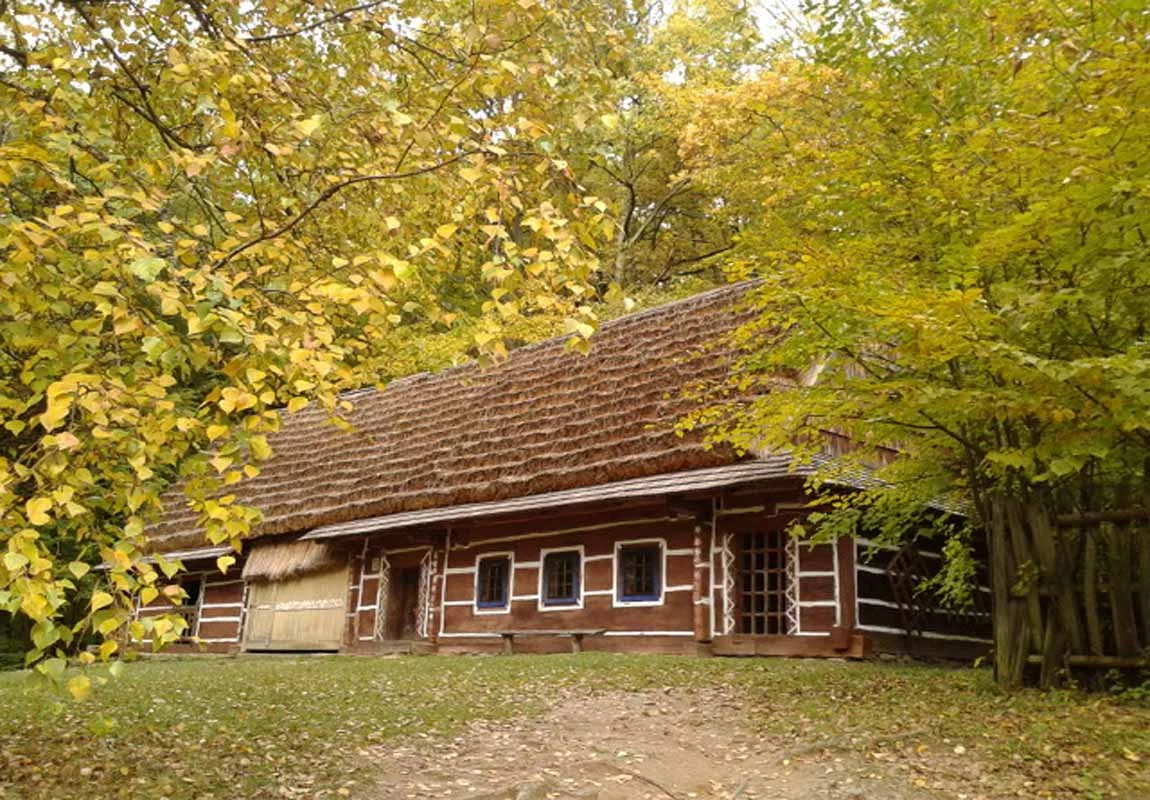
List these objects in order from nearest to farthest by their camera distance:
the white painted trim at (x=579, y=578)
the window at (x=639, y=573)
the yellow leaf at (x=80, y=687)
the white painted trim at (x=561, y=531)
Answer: the yellow leaf at (x=80, y=687), the window at (x=639, y=573), the white painted trim at (x=561, y=531), the white painted trim at (x=579, y=578)

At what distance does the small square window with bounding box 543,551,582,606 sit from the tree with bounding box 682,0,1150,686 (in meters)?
6.93

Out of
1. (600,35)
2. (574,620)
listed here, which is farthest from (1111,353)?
(574,620)

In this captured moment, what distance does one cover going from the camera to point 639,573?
16.1 metres

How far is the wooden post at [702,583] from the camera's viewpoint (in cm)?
1469

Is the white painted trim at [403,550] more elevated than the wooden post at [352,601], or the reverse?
the white painted trim at [403,550]

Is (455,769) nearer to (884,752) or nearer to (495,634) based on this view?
(884,752)

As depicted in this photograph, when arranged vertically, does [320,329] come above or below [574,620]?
above

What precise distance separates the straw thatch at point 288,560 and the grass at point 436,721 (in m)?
7.11

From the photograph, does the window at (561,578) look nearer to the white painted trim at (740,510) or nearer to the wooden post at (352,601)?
the white painted trim at (740,510)

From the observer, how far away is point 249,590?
891 inches

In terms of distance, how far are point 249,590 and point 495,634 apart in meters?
8.08

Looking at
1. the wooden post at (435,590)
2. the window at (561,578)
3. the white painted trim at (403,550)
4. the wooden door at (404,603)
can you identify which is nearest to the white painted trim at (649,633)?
the window at (561,578)

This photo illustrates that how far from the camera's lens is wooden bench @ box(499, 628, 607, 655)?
→ 52.2ft

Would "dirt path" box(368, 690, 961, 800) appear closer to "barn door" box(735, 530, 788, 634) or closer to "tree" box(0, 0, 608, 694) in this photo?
"tree" box(0, 0, 608, 694)
